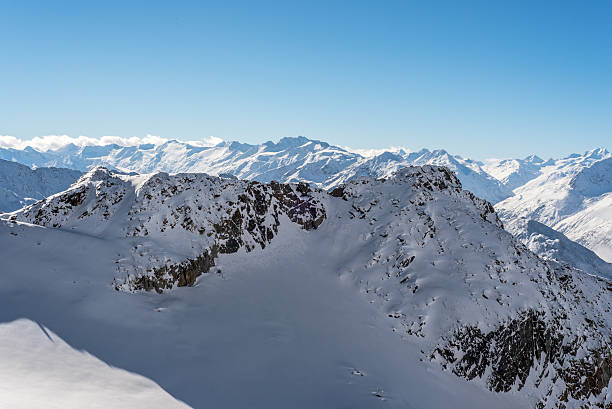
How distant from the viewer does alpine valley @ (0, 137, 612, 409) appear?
529 inches

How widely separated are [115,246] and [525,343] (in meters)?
30.2

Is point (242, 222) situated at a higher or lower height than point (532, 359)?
higher

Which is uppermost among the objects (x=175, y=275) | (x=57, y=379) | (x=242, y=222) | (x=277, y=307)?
(x=242, y=222)

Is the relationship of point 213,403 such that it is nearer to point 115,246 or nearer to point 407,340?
point 407,340

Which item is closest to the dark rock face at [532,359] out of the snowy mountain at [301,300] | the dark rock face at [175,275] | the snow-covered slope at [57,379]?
the snowy mountain at [301,300]

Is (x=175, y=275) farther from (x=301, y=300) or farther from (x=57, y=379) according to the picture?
(x=57, y=379)

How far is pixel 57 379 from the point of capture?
1092cm

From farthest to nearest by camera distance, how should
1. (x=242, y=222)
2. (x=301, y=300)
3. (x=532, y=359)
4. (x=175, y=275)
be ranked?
(x=242, y=222) → (x=301, y=300) → (x=175, y=275) → (x=532, y=359)

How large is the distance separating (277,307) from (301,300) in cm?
229

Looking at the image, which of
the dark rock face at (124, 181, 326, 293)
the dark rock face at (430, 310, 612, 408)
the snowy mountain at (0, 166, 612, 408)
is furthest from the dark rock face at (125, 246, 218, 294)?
the dark rock face at (430, 310, 612, 408)

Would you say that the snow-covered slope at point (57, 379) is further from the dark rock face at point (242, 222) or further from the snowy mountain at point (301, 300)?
the dark rock face at point (242, 222)

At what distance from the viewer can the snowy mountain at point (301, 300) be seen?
15.1 meters

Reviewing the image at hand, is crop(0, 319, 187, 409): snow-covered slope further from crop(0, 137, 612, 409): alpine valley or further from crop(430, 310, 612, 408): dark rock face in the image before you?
crop(430, 310, 612, 408): dark rock face

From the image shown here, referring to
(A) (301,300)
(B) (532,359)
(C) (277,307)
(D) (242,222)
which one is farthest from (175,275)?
(B) (532,359)
